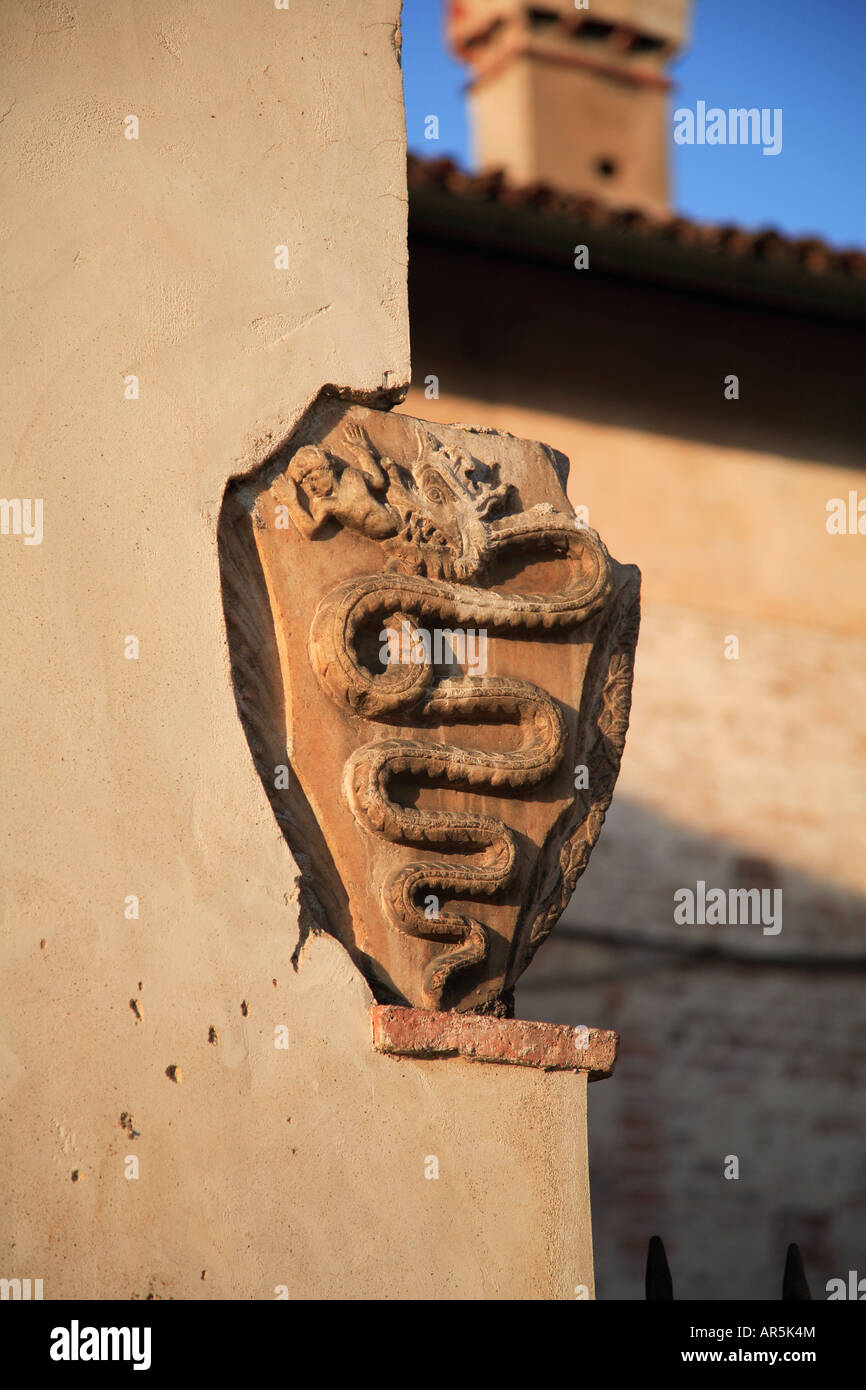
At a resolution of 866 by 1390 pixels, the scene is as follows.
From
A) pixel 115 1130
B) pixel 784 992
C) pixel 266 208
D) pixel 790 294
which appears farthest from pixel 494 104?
pixel 115 1130

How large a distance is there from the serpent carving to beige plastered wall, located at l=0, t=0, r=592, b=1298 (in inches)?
5.2

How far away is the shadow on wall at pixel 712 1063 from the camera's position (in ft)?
18.7

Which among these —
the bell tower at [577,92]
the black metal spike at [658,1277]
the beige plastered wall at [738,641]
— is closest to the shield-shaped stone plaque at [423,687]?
the black metal spike at [658,1277]

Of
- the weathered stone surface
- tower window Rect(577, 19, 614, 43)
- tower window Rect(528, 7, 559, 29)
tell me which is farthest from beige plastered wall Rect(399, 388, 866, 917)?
tower window Rect(577, 19, 614, 43)

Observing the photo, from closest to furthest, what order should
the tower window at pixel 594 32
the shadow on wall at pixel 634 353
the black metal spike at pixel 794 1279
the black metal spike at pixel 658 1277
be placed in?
1. the black metal spike at pixel 658 1277
2. the black metal spike at pixel 794 1279
3. the shadow on wall at pixel 634 353
4. the tower window at pixel 594 32

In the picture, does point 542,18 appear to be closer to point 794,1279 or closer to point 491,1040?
point 794,1279

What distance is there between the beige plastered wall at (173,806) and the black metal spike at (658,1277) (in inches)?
14.4

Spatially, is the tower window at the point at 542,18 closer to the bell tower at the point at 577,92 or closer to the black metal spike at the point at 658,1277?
the bell tower at the point at 577,92

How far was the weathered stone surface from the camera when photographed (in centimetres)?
220

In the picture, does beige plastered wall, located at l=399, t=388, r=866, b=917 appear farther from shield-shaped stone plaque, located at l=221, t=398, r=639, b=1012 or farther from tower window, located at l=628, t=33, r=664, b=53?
tower window, located at l=628, t=33, r=664, b=53

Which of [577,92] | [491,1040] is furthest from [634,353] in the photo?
[577,92]

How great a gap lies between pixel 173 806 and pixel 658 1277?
1.15 meters

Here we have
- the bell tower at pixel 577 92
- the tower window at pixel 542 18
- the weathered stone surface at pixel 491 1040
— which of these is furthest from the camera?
the tower window at pixel 542 18
